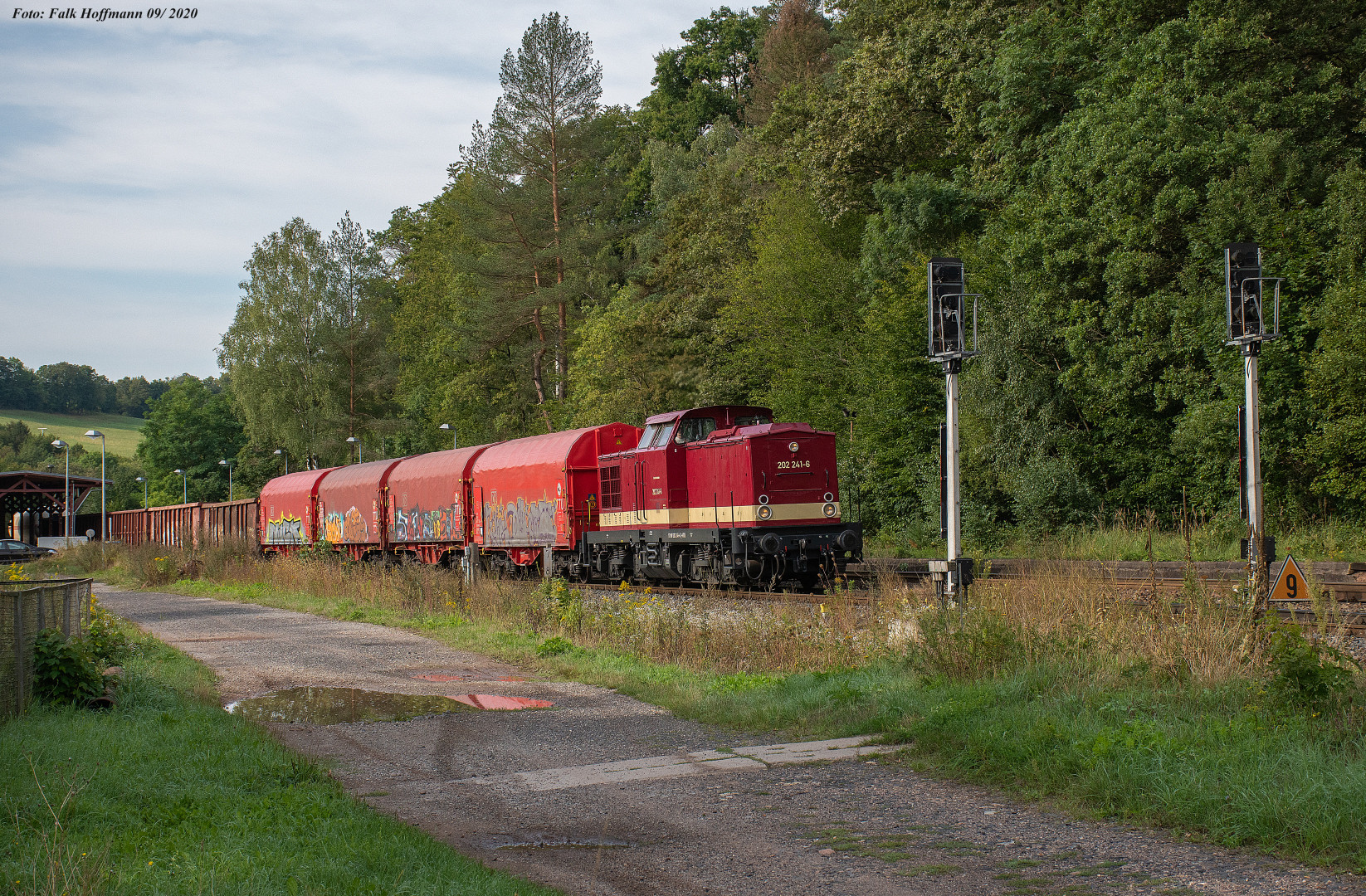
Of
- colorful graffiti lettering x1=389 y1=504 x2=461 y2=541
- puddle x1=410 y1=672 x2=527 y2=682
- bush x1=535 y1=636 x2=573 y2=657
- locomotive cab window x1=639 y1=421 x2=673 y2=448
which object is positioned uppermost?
locomotive cab window x1=639 y1=421 x2=673 y2=448

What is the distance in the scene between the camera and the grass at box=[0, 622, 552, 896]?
475 centimetres

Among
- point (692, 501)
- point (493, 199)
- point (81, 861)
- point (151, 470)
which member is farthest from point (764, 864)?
point (151, 470)

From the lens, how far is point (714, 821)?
630cm

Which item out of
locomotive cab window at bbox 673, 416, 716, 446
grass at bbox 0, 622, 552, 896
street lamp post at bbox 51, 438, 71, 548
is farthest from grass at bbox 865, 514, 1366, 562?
street lamp post at bbox 51, 438, 71, 548

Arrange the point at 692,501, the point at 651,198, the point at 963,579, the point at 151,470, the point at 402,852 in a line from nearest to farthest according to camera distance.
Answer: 1. the point at 402,852
2. the point at 963,579
3. the point at 692,501
4. the point at 651,198
5. the point at 151,470

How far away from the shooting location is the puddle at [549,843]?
19.5ft

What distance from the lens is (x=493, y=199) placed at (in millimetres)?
52125

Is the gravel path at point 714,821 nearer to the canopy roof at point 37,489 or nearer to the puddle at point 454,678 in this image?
the puddle at point 454,678

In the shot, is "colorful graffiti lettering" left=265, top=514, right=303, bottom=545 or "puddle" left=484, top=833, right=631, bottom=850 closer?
"puddle" left=484, top=833, right=631, bottom=850

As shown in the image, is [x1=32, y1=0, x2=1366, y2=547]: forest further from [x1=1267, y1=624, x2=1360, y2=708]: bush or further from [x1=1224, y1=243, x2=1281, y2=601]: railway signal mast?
[x1=1267, y1=624, x2=1360, y2=708]: bush

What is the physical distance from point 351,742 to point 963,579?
226 inches

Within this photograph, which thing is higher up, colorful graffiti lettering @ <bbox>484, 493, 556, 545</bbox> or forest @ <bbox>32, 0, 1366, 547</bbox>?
forest @ <bbox>32, 0, 1366, 547</bbox>

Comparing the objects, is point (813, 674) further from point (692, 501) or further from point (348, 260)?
point (348, 260)

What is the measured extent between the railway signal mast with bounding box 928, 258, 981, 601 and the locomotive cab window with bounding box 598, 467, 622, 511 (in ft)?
39.5
